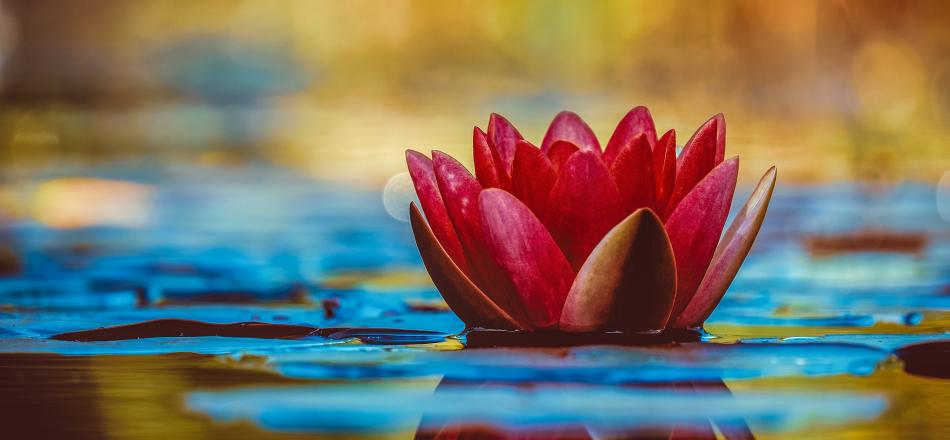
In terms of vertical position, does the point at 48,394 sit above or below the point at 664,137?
below

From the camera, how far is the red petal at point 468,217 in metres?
0.90

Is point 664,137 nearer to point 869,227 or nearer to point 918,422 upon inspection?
point 918,422

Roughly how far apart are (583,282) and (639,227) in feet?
0.19

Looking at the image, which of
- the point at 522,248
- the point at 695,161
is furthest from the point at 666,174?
the point at 522,248

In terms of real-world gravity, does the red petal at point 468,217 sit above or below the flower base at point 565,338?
above

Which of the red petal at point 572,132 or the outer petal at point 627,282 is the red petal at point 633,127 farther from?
the outer petal at point 627,282

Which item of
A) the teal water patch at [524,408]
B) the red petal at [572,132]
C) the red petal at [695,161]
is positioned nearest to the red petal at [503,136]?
the red petal at [572,132]

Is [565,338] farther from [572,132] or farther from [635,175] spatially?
[572,132]

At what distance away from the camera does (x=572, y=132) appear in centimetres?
107

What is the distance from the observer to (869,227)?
219cm

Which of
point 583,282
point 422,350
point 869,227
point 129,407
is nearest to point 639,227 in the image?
point 583,282

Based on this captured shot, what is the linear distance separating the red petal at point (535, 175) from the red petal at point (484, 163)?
35 mm

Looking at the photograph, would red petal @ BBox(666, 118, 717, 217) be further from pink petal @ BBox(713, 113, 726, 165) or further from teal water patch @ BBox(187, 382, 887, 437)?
teal water patch @ BBox(187, 382, 887, 437)

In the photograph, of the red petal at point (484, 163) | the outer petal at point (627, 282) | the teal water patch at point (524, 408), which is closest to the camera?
the teal water patch at point (524, 408)
